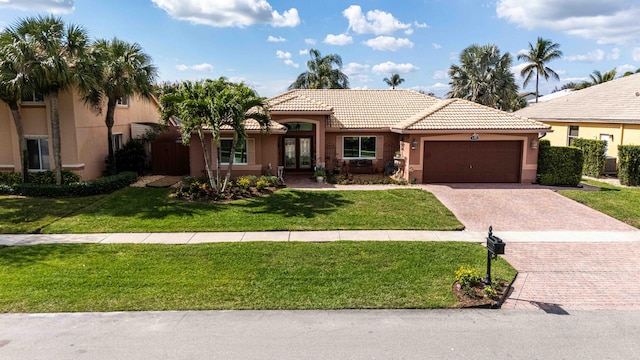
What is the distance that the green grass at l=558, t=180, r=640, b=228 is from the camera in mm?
15156

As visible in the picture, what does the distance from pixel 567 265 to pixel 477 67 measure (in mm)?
26423

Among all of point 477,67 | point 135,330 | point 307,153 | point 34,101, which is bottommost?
point 135,330

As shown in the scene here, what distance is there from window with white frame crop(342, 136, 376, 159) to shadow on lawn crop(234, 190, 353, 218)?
20.7ft

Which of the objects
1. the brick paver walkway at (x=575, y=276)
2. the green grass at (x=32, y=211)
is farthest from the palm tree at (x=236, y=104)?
the brick paver walkway at (x=575, y=276)

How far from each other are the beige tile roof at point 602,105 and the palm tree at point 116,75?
24.2 meters

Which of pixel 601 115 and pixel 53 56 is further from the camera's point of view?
pixel 601 115

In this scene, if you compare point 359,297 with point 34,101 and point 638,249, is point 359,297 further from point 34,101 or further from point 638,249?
point 34,101

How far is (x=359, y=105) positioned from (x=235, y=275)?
1869 centimetres

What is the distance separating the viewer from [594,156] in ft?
76.9

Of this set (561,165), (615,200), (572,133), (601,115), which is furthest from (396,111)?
(615,200)

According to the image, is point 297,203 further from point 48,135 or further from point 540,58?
point 540,58

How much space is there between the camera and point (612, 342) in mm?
6898

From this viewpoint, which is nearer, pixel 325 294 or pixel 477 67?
pixel 325 294

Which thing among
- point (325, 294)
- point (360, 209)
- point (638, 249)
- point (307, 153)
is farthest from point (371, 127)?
point (325, 294)
